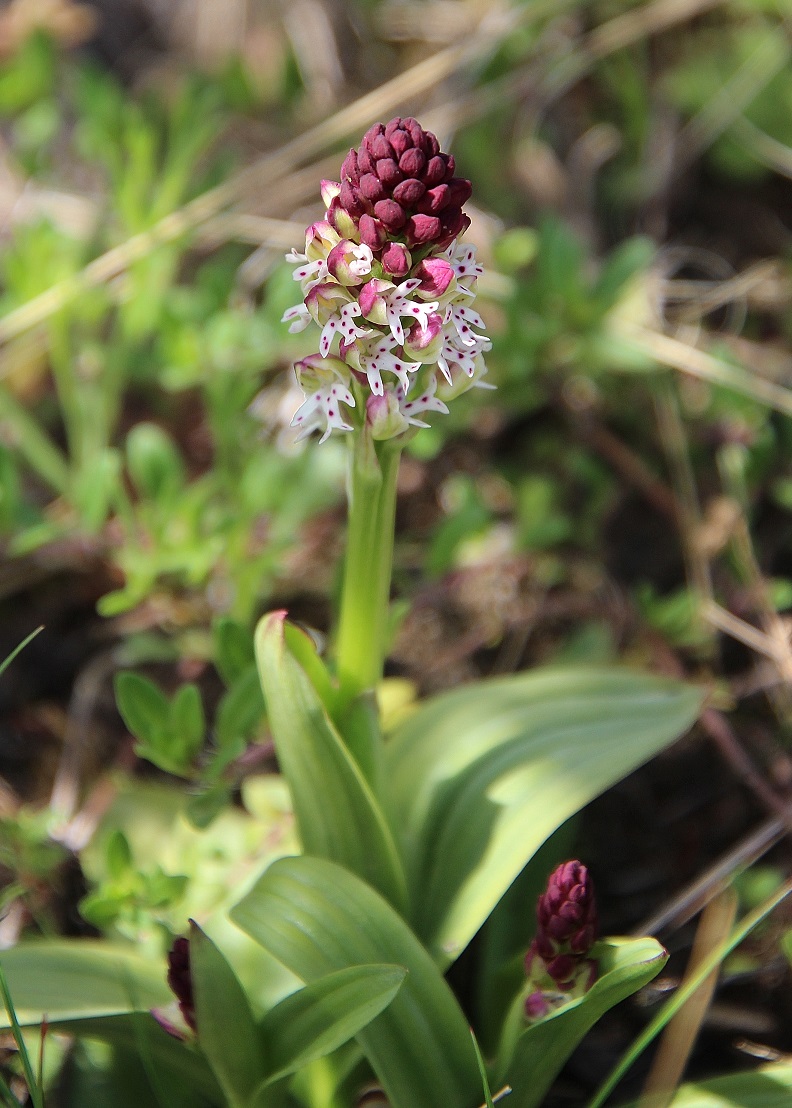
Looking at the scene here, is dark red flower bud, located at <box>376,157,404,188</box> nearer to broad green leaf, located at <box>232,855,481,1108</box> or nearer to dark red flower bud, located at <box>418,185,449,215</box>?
dark red flower bud, located at <box>418,185,449,215</box>

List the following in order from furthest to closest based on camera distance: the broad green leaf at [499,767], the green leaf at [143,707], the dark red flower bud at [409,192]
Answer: the green leaf at [143,707] < the broad green leaf at [499,767] < the dark red flower bud at [409,192]

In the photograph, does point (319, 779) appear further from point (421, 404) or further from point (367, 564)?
point (421, 404)

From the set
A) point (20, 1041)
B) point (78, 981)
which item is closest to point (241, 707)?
point (78, 981)

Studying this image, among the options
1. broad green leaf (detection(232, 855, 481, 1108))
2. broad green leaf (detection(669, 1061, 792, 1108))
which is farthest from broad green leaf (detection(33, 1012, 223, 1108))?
broad green leaf (detection(669, 1061, 792, 1108))

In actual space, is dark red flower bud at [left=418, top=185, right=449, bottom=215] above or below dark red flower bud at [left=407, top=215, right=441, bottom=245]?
above

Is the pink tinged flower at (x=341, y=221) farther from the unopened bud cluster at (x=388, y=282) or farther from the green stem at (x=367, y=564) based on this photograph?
the green stem at (x=367, y=564)

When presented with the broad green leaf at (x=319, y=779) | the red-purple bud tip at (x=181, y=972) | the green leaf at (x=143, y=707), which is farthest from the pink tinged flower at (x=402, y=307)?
the red-purple bud tip at (x=181, y=972)

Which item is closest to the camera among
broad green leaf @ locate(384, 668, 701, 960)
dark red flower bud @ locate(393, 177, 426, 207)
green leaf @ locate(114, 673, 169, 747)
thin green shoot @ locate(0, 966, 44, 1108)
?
dark red flower bud @ locate(393, 177, 426, 207)

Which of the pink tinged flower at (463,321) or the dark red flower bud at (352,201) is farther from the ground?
the dark red flower bud at (352,201)

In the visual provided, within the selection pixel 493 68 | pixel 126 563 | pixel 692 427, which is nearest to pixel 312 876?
pixel 126 563
